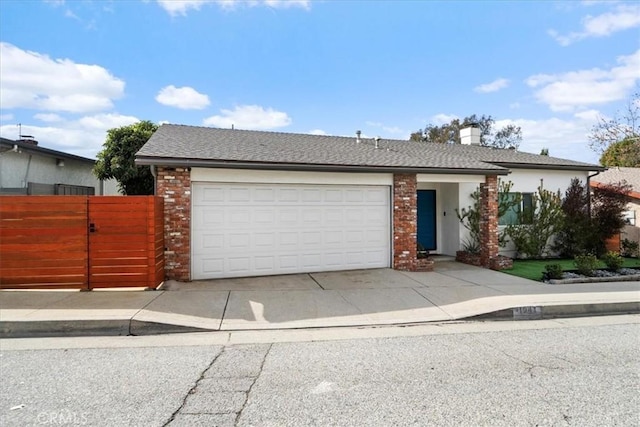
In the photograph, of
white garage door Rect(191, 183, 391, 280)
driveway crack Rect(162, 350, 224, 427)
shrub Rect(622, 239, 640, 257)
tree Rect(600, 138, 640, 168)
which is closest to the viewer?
driveway crack Rect(162, 350, 224, 427)

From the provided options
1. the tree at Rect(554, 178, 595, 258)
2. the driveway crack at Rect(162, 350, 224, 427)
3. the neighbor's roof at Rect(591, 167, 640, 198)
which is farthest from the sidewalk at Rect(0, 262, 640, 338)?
the neighbor's roof at Rect(591, 167, 640, 198)

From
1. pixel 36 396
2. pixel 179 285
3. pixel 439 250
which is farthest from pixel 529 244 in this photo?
pixel 36 396

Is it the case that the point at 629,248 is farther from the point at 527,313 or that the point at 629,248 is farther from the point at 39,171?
the point at 39,171

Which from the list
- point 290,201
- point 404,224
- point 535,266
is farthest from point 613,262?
point 290,201

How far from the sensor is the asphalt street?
3457mm

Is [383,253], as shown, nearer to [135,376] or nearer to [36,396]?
[135,376]

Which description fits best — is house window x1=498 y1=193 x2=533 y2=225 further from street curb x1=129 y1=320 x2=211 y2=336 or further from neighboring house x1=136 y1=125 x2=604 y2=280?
street curb x1=129 y1=320 x2=211 y2=336

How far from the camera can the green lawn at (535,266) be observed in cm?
1103

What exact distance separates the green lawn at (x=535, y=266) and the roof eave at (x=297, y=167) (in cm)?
284

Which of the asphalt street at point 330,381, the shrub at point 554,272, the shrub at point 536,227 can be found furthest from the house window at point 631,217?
the asphalt street at point 330,381

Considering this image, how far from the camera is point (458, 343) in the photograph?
18.4 ft

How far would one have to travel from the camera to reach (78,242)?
8.07m

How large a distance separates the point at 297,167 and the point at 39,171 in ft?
31.8

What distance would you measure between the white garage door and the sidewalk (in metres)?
0.49
